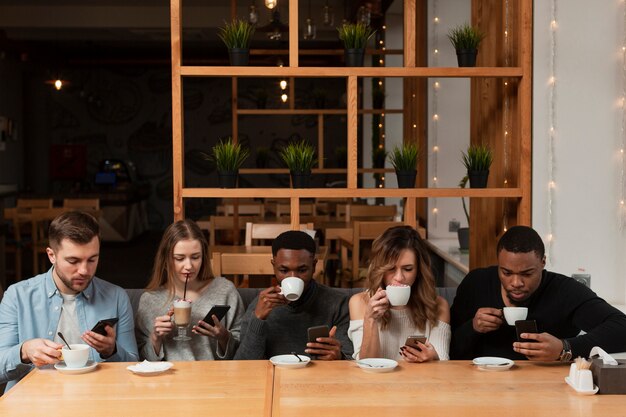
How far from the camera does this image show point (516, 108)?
3.87 metres

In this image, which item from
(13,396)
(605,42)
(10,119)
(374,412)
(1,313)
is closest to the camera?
(374,412)

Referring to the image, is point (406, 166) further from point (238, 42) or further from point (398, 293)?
point (398, 293)

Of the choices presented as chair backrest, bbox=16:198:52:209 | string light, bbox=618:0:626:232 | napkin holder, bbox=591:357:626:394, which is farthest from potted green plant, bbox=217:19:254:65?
chair backrest, bbox=16:198:52:209

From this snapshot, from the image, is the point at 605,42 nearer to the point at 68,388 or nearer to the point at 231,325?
the point at 231,325

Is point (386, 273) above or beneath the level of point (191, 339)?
above

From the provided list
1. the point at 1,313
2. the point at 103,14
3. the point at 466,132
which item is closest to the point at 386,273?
the point at 1,313

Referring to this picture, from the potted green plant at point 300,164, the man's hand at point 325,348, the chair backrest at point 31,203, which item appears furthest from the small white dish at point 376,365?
the chair backrest at point 31,203

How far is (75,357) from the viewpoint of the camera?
2.39 m

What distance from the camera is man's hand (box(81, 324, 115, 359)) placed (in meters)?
2.49

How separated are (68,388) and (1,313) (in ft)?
2.21

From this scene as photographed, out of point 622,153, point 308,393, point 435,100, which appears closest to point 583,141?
point 622,153

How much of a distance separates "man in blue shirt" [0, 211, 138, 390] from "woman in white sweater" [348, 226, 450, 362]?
2.67ft

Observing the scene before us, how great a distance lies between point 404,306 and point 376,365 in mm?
418

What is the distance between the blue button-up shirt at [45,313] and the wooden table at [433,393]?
66 centimetres
